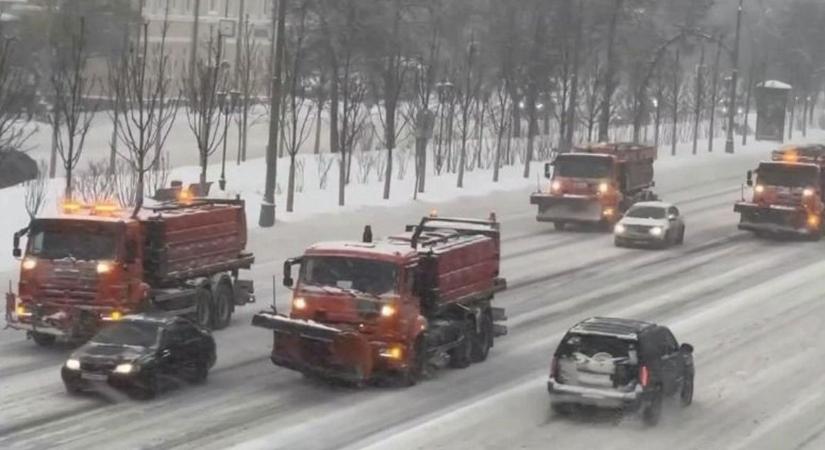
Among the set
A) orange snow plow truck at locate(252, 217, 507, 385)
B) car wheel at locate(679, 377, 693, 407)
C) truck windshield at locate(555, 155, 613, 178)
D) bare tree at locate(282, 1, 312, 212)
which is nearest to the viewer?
orange snow plow truck at locate(252, 217, 507, 385)

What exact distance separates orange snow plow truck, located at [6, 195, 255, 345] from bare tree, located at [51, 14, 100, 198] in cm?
1039

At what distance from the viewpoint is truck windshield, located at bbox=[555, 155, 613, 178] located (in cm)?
4984

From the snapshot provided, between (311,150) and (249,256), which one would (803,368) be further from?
(311,150)

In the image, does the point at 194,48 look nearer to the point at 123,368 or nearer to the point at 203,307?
the point at 203,307

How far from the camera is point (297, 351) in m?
24.9

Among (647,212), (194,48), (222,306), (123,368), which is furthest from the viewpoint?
(194,48)

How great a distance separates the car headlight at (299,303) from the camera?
25.2m

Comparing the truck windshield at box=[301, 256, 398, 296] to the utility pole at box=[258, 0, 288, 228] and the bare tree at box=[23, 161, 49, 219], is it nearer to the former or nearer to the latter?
the bare tree at box=[23, 161, 49, 219]

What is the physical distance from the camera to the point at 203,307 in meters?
30.2

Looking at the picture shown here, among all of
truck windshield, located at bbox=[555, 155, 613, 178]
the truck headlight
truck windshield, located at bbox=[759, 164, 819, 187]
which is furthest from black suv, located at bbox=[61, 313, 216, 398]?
truck windshield, located at bbox=[759, 164, 819, 187]

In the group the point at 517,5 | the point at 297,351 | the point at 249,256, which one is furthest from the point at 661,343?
the point at 517,5

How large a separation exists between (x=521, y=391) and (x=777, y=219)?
1006 inches

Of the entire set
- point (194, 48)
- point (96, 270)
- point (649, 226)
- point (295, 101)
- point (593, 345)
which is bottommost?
point (593, 345)

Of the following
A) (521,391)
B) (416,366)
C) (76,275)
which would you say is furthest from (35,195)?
(521,391)
